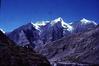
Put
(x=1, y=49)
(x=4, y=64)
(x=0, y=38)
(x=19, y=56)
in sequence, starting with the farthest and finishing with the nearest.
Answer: (x=0, y=38) < (x=19, y=56) < (x=1, y=49) < (x=4, y=64)

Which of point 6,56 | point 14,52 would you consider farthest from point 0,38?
point 6,56

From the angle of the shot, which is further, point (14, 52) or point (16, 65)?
point (14, 52)

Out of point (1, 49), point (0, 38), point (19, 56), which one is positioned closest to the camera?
point (1, 49)

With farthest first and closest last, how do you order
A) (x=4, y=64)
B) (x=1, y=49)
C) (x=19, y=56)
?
1. (x=19, y=56)
2. (x=1, y=49)
3. (x=4, y=64)

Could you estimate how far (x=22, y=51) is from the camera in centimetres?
16325

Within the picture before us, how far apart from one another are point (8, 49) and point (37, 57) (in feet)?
70.2

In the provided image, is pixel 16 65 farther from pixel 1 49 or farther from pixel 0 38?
pixel 0 38

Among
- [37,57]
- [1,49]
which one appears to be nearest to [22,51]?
[37,57]

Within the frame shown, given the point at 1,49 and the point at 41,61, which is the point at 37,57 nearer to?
the point at 41,61

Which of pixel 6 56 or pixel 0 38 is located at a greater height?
pixel 0 38

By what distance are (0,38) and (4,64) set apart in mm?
32922

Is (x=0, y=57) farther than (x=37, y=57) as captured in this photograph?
No

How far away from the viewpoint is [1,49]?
460ft

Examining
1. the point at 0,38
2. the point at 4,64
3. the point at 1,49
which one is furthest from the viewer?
the point at 0,38
